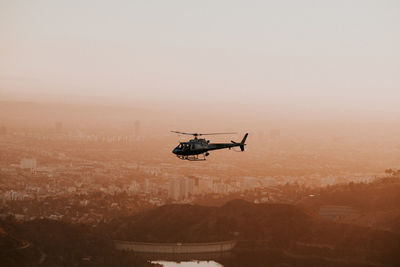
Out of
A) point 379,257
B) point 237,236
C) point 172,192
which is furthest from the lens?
point 172,192

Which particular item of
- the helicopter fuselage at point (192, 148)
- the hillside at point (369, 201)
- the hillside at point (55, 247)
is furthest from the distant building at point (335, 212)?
the helicopter fuselage at point (192, 148)

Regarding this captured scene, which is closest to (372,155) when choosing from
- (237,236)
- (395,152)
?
(395,152)

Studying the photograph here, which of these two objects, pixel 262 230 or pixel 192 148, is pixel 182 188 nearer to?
pixel 262 230

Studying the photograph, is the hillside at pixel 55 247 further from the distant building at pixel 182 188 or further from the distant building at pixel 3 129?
the distant building at pixel 3 129

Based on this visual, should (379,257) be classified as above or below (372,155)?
below

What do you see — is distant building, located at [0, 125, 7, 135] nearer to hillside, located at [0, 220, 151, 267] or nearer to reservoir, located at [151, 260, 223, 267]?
hillside, located at [0, 220, 151, 267]

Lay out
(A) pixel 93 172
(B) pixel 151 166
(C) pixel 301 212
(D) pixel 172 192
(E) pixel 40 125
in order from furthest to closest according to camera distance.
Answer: (E) pixel 40 125, (B) pixel 151 166, (A) pixel 93 172, (D) pixel 172 192, (C) pixel 301 212

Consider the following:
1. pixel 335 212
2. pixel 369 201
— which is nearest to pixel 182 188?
pixel 335 212

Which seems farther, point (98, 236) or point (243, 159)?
point (243, 159)

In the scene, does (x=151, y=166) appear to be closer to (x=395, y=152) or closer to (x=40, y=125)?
(x=40, y=125)
